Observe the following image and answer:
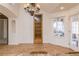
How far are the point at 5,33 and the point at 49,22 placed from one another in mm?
657

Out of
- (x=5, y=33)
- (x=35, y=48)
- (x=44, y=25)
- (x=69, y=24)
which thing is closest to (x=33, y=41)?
(x=35, y=48)

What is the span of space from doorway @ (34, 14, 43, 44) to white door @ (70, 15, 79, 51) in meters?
0.46

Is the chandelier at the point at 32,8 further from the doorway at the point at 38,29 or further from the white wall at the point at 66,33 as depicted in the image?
the white wall at the point at 66,33

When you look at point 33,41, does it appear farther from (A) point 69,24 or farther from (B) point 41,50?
(A) point 69,24

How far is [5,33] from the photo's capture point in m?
1.95

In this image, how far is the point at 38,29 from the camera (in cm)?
195

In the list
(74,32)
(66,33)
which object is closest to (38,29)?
(66,33)

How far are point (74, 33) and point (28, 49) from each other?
707mm

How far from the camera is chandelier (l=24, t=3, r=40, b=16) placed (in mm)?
1701

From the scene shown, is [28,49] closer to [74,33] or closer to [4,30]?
[4,30]

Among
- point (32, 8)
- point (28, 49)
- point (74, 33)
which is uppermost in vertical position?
point (32, 8)

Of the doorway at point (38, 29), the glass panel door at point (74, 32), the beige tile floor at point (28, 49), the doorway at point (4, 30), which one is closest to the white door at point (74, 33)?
the glass panel door at point (74, 32)

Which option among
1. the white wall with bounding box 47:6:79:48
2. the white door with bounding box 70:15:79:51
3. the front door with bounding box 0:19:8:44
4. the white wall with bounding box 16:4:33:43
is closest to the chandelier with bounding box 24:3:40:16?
the white wall with bounding box 16:4:33:43

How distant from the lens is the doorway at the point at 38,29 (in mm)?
1919
